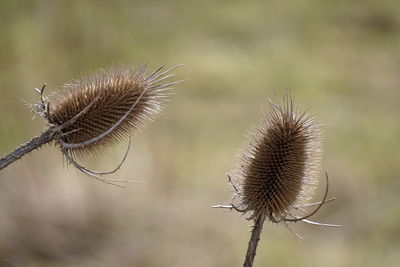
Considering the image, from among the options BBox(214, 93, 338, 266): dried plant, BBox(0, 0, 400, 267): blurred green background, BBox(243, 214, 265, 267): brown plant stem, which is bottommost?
BBox(243, 214, 265, 267): brown plant stem

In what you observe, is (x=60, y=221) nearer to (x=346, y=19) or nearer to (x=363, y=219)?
(x=363, y=219)

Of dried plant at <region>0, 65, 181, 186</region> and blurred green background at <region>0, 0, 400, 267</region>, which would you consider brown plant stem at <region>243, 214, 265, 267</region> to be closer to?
dried plant at <region>0, 65, 181, 186</region>

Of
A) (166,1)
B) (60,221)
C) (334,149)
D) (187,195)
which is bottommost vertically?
(60,221)

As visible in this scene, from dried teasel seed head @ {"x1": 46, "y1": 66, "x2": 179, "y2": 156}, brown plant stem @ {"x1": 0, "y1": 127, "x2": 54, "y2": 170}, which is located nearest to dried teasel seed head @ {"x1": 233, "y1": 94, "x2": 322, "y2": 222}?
dried teasel seed head @ {"x1": 46, "y1": 66, "x2": 179, "y2": 156}

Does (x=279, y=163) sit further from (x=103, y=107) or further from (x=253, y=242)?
(x=103, y=107)

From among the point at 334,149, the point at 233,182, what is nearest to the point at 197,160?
the point at 334,149

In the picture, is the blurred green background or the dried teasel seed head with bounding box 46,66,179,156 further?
the blurred green background
